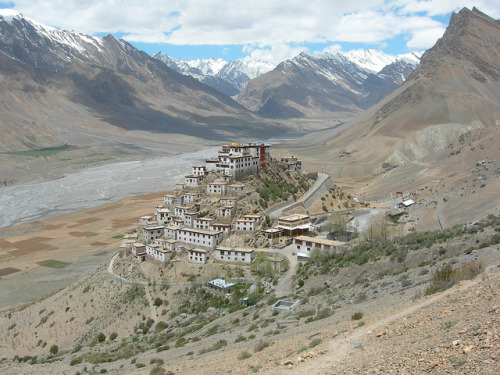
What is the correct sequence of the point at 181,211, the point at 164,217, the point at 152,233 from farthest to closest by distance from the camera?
the point at 164,217
the point at 181,211
the point at 152,233

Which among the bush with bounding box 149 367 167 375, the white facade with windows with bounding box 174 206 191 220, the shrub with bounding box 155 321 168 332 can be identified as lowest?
the shrub with bounding box 155 321 168 332

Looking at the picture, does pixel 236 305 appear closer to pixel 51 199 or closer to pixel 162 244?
pixel 162 244

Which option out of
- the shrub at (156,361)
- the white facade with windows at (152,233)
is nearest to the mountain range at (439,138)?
the white facade with windows at (152,233)

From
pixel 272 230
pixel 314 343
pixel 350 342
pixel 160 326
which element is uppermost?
pixel 350 342

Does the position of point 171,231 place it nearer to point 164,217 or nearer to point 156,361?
point 164,217

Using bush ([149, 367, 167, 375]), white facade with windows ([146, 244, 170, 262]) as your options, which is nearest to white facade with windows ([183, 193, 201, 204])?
white facade with windows ([146, 244, 170, 262])

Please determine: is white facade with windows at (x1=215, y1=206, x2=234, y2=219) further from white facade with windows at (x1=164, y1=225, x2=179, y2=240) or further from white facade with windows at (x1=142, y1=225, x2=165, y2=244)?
white facade with windows at (x1=142, y1=225, x2=165, y2=244)

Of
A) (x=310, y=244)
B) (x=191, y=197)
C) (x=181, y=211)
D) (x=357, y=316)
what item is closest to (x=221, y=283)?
(x=310, y=244)

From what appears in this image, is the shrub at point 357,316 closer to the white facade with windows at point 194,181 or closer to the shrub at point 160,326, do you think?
the shrub at point 160,326

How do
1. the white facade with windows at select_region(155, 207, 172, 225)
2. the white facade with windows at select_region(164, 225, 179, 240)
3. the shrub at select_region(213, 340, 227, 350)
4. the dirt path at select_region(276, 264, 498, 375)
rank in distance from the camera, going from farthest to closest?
the white facade with windows at select_region(155, 207, 172, 225) < the white facade with windows at select_region(164, 225, 179, 240) < the shrub at select_region(213, 340, 227, 350) < the dirt path at select_region(276, 264, 498, 375)

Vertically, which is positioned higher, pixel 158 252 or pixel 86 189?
pixel 86 189

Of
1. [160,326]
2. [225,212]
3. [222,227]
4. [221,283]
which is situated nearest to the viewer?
[160,326]
